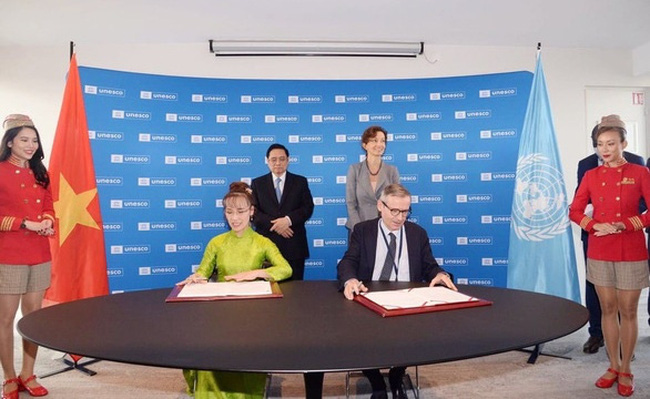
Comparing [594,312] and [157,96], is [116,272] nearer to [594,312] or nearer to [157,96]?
[157,96]

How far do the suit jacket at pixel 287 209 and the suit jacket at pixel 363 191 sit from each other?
38cm

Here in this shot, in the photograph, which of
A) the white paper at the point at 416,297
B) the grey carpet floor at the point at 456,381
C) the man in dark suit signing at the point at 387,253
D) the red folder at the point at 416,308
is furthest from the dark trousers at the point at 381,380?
the red folder at the point at 416,308

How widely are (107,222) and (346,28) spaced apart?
313 cm

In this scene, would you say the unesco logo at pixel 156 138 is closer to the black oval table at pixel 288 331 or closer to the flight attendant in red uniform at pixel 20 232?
the flight attendant in red uniform at pixel 20 232

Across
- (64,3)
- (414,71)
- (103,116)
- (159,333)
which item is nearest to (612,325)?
(159,333)

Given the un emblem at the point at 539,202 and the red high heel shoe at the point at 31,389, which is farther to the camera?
the un emblem at the point at 539,202

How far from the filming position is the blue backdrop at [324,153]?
4.48 meters

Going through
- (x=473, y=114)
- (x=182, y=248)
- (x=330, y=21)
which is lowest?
(x=182, y=248)

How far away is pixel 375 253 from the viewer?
2322mm

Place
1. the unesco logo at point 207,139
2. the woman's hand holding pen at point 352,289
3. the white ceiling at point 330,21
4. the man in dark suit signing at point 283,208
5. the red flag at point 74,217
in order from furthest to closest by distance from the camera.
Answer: the unesco logo at point 207,139
the white ceiling at point 330,21
the man in dark suit signing at point 283,208
the red flag at point 74,217
the woman's hand holding pen at point 352,289

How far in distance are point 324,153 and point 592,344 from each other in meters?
2.97

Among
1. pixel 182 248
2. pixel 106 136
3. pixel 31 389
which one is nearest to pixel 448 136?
pixel 182 248

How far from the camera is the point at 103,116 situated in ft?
14.2

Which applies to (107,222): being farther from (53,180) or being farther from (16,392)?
(16,392)
